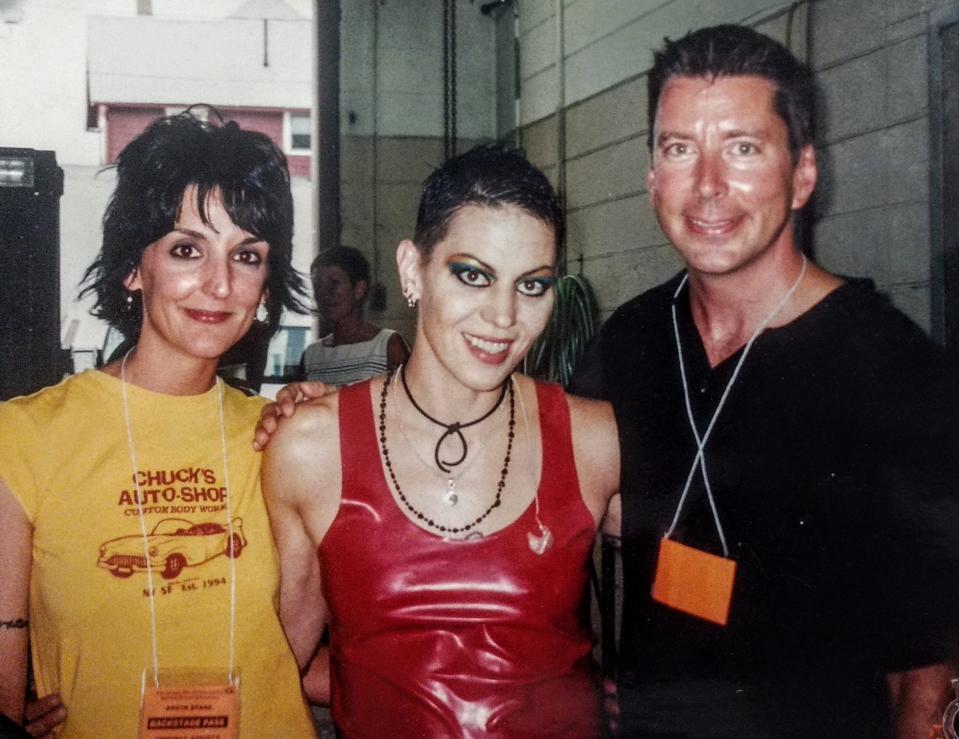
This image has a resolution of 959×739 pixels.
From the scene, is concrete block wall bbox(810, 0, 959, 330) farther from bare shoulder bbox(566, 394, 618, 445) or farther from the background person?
the background person

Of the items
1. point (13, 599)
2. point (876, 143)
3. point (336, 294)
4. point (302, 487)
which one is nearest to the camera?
point (13, 599)

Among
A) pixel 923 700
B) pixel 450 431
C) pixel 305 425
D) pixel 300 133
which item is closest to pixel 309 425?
pixel 305 425

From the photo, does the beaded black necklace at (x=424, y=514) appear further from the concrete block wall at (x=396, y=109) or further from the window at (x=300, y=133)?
the window at (x=300, y=133)

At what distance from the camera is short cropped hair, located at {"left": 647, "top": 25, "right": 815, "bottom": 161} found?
3.77 feet

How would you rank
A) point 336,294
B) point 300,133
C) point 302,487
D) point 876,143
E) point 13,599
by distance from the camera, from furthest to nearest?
point 336,294 → point 300,133 → point 876,143 → point 302,487 → point 13,599

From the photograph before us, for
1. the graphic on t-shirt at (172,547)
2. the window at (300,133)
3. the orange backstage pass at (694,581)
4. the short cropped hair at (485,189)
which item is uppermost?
the window at (300,133)

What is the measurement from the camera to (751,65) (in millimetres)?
1151

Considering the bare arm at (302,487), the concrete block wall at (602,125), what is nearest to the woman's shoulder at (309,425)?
the bare arm at (302,487)

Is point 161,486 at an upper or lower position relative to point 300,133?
lower

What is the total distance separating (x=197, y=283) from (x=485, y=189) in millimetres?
416

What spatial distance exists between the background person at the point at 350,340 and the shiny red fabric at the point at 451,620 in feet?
1.38

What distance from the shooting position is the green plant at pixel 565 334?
158cm

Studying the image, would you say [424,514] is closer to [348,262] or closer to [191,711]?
[191,711]

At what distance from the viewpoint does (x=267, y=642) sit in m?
1.10
